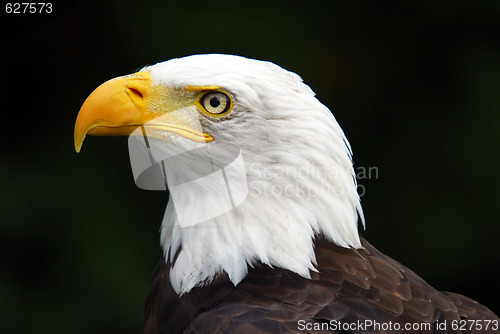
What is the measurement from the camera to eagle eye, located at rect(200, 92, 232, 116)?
7.64 feet

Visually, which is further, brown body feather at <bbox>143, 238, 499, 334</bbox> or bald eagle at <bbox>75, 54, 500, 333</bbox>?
bald eagle at <bbox>75, 54, 500, 333</bbox>

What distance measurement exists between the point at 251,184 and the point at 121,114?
0.51m

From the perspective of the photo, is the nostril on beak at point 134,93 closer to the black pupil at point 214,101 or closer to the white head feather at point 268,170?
the white head feather at point 268,170

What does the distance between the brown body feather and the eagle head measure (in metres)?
0.05

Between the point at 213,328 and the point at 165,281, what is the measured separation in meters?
0.46

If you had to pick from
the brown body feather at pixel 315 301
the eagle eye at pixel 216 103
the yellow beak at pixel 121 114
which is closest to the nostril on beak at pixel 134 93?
the yellow beak at pixel 121 114

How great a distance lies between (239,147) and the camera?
2.35 meters

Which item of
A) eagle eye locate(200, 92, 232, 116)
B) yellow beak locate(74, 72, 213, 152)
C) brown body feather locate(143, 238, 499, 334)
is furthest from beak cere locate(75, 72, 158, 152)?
brown body feather locate(143, 238, 499, 334)

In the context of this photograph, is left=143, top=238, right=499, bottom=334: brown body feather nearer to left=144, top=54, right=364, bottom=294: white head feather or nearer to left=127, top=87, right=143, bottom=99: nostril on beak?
left=144, top=54, right=364, bottom=294: white head feather

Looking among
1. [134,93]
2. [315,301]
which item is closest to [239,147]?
[134,93]

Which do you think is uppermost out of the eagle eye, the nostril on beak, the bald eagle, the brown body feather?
the nostril on beak

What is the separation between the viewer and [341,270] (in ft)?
7.79

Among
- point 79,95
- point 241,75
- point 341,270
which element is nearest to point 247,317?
point 341,270

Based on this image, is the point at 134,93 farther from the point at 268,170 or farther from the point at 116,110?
the point at 268,170
